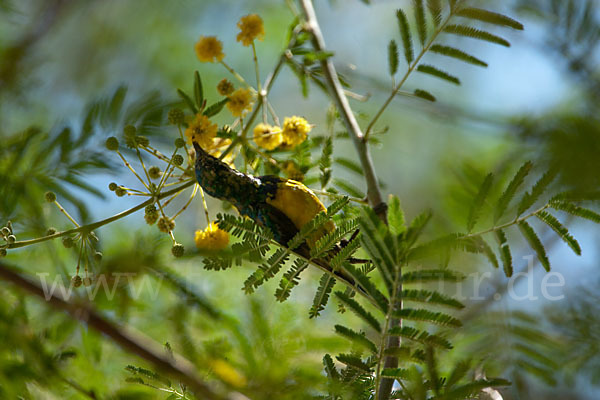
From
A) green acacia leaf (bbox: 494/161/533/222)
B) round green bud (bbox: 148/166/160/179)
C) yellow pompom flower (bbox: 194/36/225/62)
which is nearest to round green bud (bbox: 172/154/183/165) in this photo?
round green bud (bbox: 148/166/160/179)


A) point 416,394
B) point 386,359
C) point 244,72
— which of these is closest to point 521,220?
point 386,359

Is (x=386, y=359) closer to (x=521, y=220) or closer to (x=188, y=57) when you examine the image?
(x=521, y=220)

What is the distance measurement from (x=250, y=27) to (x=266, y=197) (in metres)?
0.60

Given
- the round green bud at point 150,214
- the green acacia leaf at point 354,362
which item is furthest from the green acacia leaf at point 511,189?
the round green bud at point 150,214

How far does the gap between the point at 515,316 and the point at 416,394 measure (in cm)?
58

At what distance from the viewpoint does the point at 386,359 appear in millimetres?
1269

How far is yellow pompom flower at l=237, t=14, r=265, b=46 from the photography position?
5.60 feet

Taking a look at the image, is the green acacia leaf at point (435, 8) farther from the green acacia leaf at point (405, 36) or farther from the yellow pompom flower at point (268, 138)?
the yellow pompom flower at point (268, 138)

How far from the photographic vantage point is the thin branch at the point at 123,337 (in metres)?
0.91

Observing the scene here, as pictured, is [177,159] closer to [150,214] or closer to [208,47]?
[150,214]

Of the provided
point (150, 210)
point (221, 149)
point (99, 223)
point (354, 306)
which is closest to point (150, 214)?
point (150, 210)

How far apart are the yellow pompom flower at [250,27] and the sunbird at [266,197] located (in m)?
0.49

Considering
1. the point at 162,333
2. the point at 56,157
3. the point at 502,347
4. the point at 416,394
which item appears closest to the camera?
the point at 416,394

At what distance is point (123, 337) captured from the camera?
1126 millimetres
